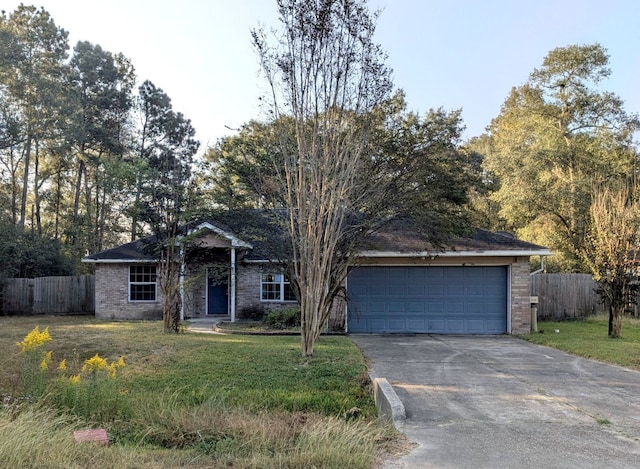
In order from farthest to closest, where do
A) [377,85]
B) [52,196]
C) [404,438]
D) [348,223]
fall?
[52,196]
[348,223]
[377,85]
[404,438]

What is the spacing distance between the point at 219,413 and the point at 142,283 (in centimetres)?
1516

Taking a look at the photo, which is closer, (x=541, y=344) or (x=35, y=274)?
(x=541, y=344)

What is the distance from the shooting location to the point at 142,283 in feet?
64.8

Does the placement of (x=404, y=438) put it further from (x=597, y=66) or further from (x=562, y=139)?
(x=597, y=66)

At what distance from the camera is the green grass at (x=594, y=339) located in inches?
431

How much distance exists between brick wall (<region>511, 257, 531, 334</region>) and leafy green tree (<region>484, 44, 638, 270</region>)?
9.55 m

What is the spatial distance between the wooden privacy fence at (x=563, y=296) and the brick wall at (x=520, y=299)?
15.3 feet

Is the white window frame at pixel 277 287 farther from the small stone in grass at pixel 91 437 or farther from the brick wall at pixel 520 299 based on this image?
the small stone in grass at pixel 91 437

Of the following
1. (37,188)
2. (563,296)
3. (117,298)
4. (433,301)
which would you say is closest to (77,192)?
(37,188)

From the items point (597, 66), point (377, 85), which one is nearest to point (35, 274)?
point (377, 85)

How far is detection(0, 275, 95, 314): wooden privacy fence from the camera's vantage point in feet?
72.1

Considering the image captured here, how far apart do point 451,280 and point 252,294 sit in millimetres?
7053

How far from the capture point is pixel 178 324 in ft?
47.7

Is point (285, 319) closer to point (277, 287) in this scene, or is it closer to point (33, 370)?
point (277, 287)
